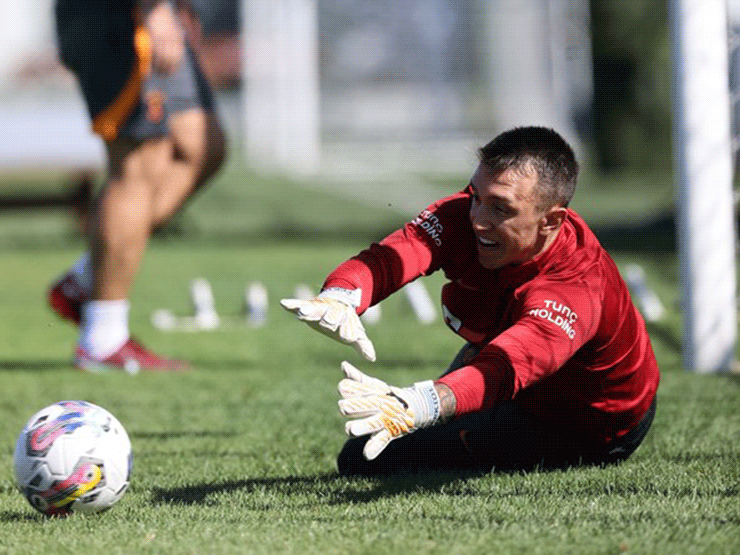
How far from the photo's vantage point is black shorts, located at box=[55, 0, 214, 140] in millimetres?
5707

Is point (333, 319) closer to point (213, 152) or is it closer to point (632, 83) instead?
point (213, 152)

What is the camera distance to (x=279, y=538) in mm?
2895

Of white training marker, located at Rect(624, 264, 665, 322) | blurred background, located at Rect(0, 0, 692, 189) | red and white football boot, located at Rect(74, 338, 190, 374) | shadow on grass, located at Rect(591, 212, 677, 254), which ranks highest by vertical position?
red and white football boot, located at Rect(74, 338, 190, 374)

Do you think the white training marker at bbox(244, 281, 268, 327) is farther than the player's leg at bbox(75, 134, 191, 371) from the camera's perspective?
Yes

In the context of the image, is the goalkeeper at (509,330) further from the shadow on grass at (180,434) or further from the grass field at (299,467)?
the shadow on grass at (180,434)

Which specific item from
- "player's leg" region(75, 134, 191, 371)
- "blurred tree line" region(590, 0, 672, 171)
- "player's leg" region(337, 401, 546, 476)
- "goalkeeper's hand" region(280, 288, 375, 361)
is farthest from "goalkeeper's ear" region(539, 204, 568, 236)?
"blurred tree line" region(590, 0, 672, 171)

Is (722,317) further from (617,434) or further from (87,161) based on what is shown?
(87,161)

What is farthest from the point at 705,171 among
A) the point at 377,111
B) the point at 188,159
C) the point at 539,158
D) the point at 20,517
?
the point at 377,111

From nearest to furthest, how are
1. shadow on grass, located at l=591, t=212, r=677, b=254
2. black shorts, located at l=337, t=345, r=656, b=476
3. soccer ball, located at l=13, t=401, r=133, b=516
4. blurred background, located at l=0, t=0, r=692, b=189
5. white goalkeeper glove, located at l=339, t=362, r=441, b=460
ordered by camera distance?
white goalkeeper glove, located at l=339, t=362, r=441, b=460
soccer ball, located at l=13, t=401, r=133, b=516
black shorts, located at l=337, t=345, r=656, b=476
shadow on grass, located at l=591, t=212, r=677, b=254
blurred background, located at l=0, t=0, r=692, b=189

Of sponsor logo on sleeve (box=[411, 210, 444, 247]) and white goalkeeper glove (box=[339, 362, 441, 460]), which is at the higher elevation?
sponsor logo on sleeve (box=[411, 210, 444, 247])

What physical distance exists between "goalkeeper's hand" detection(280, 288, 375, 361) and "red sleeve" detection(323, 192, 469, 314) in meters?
0.13

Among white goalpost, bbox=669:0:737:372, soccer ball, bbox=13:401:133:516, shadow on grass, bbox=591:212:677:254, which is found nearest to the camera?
soccer ball, bbox=13:401:133:516

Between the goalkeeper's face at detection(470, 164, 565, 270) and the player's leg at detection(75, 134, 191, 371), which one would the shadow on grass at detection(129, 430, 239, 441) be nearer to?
the player's leg at detection(75, 134, 191, 371)

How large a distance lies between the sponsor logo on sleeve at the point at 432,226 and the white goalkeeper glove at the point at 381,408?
2.25 ft
